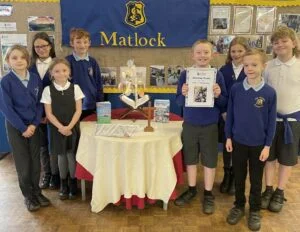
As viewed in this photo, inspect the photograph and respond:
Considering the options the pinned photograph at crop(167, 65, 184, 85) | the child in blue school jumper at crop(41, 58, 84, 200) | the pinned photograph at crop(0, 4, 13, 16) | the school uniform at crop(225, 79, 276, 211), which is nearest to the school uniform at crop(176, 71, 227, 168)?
the school uniform at crop(225, 79, 276, 211)

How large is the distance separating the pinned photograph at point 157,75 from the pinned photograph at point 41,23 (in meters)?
1.10

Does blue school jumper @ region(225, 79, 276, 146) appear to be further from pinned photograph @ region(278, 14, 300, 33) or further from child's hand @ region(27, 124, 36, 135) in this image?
pinned photograph @ region(278, 14, 300, 33)

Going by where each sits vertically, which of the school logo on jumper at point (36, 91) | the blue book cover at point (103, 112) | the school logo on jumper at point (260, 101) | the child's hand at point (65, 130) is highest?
the school logo on jumper at point (36, 91)

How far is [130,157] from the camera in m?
2.22

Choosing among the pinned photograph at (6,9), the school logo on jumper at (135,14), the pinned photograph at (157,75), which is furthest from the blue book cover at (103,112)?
the pinned photograph at (6,9)

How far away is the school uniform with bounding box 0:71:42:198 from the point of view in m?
2.19

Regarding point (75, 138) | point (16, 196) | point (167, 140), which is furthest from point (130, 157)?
point (16, 196)

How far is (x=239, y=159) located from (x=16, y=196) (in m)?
1.84

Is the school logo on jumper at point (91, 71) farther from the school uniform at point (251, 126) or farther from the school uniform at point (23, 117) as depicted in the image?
the school uniform at point (251, 126)

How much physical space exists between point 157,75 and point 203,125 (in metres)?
1.19

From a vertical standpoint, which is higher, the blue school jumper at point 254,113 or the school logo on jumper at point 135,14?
the school logo on jumper at point 135,14

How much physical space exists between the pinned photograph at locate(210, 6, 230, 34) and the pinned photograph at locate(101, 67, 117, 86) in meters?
1.09

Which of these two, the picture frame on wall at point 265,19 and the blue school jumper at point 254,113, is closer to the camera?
the blue school jumper at point 254,113

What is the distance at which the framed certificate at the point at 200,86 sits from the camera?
2186mm
